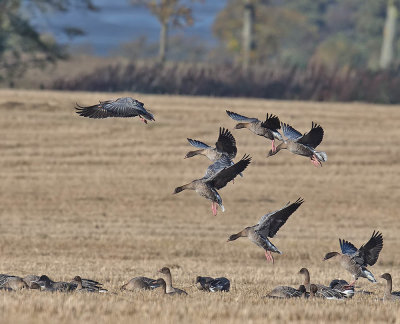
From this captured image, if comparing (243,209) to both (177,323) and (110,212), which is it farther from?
(177,323)

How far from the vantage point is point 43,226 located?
72.5 feet

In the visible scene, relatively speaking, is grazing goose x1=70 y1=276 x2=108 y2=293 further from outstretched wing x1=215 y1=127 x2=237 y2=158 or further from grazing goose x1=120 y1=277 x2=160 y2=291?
outstretched wing x1=215 y1=127 x2=237 y2=158

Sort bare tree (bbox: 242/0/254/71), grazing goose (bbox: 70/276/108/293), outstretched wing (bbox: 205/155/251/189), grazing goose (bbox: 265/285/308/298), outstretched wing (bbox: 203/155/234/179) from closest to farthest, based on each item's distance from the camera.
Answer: grazing goose (bbox: 265/285/308/298) → grazing goose (bbox: 70/276/108/293) → outstretched wing (bbox: 205/155/251/189) → outstretched wing (bbox: 203/155/234/179) → bare tree (bbox: 242/0/254/71)

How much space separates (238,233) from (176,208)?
1111 cm

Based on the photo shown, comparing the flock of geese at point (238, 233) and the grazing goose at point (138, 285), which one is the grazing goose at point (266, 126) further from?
the grazing goose at point (138, 285)

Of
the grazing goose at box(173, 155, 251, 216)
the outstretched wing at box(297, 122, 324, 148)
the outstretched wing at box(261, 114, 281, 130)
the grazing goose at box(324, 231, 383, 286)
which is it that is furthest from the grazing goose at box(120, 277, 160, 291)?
the outstretched wing at box(297, 122, 324, 148)

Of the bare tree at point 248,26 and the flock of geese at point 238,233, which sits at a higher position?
the bare tree at point 248,26

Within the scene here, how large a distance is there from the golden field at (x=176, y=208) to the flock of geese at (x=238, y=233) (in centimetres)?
39

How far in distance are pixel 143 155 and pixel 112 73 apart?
9249 mm

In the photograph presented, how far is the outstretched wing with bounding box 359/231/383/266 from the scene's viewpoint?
45.5 ft

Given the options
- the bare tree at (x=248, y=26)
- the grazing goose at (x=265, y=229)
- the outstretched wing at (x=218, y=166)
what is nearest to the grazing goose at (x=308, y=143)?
the grazing goose at (x=265, y=229)

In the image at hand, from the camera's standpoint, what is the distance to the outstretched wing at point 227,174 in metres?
13.3

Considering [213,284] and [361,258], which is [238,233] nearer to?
[213,284]

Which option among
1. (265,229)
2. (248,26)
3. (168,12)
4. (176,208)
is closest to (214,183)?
(265,229)
